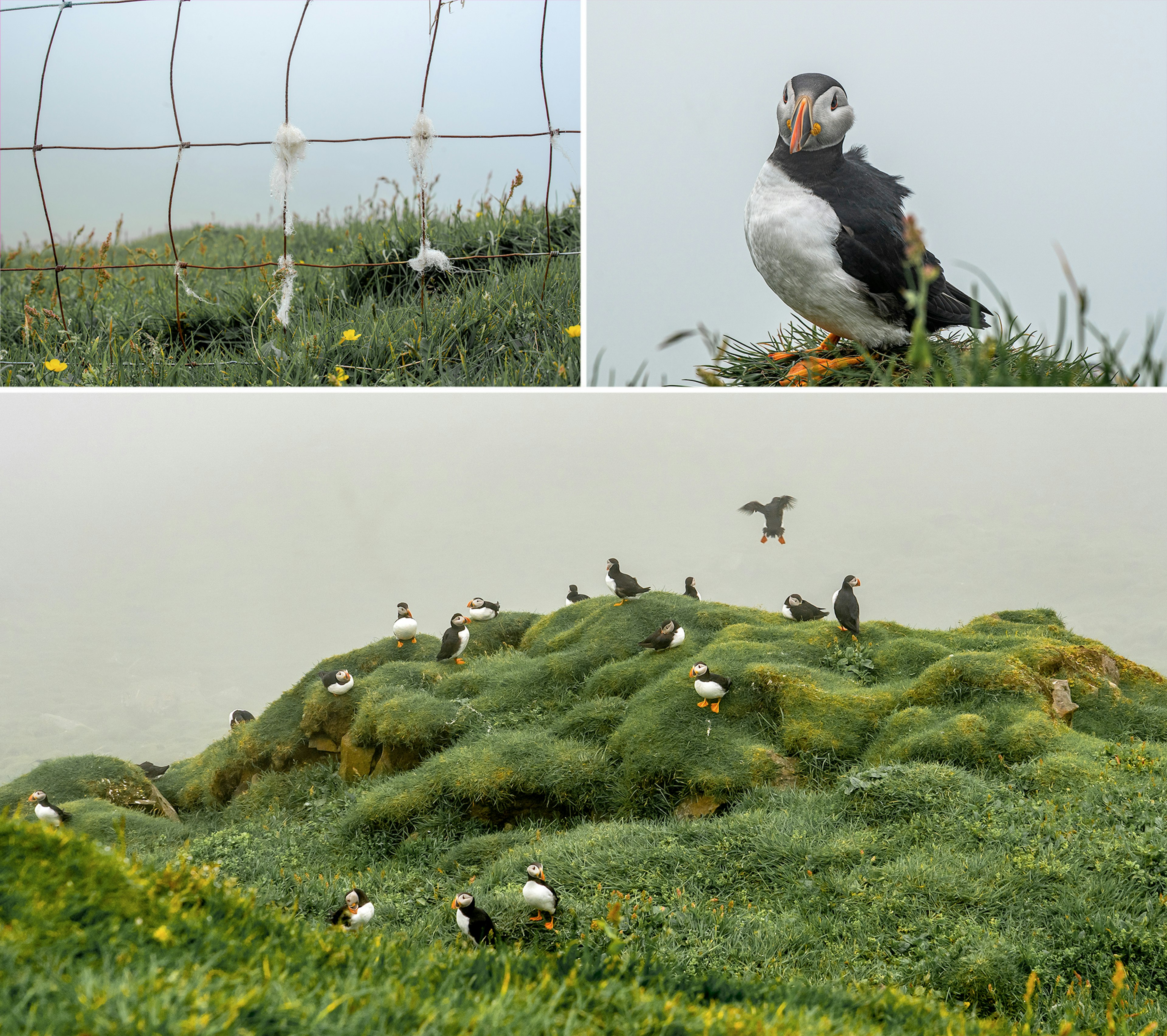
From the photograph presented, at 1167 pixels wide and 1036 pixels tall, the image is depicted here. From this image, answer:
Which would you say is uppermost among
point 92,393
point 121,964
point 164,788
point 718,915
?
point 92,393

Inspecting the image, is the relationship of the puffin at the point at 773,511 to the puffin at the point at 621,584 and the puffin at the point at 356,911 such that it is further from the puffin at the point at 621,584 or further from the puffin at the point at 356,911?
the puffin at the point at 356,911

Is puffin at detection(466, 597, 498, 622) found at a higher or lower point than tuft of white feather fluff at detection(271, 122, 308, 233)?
lower

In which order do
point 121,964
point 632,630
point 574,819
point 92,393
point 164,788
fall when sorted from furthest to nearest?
point 164,788, point 632,630, point 574,819, point 92,393, point 121,964

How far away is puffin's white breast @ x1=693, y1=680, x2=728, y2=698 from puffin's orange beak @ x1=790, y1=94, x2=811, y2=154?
14.8ft

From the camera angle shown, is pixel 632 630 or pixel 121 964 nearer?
pixel 121 964

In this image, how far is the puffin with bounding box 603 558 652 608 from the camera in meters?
8.38

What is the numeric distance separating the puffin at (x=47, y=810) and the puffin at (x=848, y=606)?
7.20m

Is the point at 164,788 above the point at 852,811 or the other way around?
the other way around

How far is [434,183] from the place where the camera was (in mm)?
4953

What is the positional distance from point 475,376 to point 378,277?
3.78ft

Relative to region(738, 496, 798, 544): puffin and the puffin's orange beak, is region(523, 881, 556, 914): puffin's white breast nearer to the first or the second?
the puffin's orange beak

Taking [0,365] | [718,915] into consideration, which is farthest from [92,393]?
[718,915]

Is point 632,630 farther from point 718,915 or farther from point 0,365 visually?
point 0,365

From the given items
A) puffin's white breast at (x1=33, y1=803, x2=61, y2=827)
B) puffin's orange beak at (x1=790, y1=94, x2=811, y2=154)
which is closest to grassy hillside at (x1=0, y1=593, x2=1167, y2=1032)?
puffin's white breast at (x1=33, y1=803, x2=61, y2=827)
